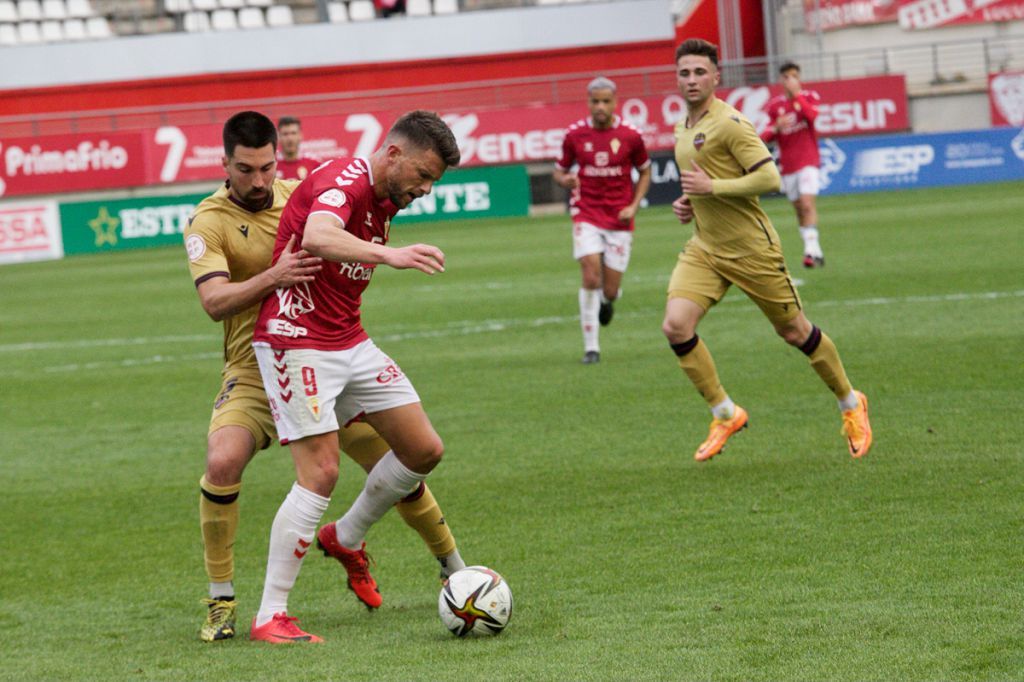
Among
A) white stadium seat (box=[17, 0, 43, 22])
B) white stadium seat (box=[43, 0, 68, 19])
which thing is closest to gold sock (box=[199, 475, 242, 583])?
white stadium seat (box=[43, 0, 68, 19])

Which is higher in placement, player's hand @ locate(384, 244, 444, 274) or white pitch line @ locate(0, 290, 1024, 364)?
player's hand @ locate(384, 244, 444, 274)

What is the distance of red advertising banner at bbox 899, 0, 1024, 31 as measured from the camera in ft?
123

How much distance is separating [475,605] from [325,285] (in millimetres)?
1349

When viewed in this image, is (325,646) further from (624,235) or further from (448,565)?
(624,235)

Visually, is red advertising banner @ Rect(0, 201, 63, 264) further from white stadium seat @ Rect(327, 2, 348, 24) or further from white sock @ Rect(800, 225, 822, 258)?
white sock @ Rect(800, 225, 822, 258)

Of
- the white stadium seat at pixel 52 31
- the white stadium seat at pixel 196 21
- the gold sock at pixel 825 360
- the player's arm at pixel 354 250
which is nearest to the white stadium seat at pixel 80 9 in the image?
the white stadium seat at pixel 52 31

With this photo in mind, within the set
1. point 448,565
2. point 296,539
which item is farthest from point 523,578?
point 296,539

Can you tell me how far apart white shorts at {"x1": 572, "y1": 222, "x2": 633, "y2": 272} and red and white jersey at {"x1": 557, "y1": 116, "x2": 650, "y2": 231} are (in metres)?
0.06

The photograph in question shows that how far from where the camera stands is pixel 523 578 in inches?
247

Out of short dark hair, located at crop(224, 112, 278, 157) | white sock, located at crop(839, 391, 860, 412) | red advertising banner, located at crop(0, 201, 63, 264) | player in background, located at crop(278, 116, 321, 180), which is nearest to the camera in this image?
short dark hair, located at crop(224, 112, 278, 157)

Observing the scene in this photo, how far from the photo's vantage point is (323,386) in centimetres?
555

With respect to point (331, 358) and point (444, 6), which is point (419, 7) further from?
point (331, 358)

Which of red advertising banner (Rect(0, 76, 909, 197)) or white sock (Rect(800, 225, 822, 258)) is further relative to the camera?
red advertising banner (Rect(0, 76, 909, 197))

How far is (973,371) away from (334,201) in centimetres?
661
